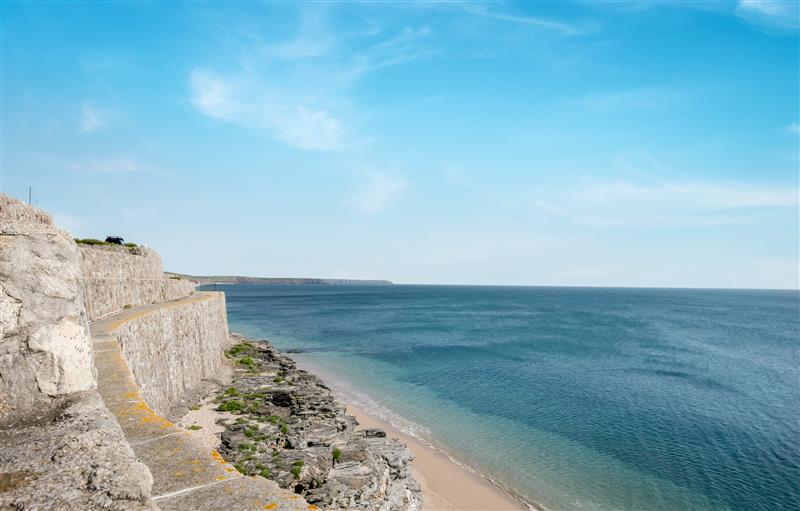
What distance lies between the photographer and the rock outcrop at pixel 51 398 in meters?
3.36

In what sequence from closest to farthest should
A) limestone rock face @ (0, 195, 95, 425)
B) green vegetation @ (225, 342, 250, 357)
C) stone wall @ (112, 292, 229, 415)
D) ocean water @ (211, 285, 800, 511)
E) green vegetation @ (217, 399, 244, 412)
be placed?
limestone rock face @ (0, 195, 95, 425) < stone wall @ (112, 292, 229, 415) < ocean water @ (211, 285, 800, 511) < green vegetation @ (217, 399, 244, 412) < green vegetation @ (225, 342, 250, 357)

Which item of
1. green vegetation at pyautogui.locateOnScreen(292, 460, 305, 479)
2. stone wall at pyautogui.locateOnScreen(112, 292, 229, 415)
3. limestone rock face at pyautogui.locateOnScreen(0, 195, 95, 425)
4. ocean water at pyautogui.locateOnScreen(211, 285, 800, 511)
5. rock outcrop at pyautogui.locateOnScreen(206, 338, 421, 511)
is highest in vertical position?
limestone rock face at pyautogui.locateOnScreen(0, 195, 95, 425)

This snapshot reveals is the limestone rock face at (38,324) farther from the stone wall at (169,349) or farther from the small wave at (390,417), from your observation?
the small wave at (390,417)

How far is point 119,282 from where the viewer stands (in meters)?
20.8

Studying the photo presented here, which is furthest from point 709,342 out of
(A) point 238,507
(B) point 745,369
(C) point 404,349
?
(A) point 238,507

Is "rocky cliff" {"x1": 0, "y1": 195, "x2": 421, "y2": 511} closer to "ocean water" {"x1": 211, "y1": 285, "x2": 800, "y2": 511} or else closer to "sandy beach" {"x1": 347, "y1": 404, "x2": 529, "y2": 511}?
"sandy beach" {"x1": 347, "y1": 404, "x2": 529, "y2": 511}

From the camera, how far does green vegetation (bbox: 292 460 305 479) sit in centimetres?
1483

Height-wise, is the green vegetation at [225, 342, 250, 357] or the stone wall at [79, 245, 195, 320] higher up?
the stone wall at [79, 245, 195, 320]

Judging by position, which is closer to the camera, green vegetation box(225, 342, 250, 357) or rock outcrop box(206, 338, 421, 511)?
rock outcrop box(206, 338, 421, 511)

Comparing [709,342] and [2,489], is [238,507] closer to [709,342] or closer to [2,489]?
[2,489]

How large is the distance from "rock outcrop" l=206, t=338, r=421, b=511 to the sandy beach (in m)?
1.49

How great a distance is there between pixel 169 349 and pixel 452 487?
1457cm

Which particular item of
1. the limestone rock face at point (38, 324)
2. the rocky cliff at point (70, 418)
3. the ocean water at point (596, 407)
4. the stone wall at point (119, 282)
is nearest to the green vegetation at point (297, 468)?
the rocky cliff at point (70, 418)

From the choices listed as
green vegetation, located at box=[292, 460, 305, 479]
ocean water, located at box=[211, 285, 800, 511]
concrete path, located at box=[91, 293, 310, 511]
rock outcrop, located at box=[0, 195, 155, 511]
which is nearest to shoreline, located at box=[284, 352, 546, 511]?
ocean water, located at box=[211, 285, 800, 511]
